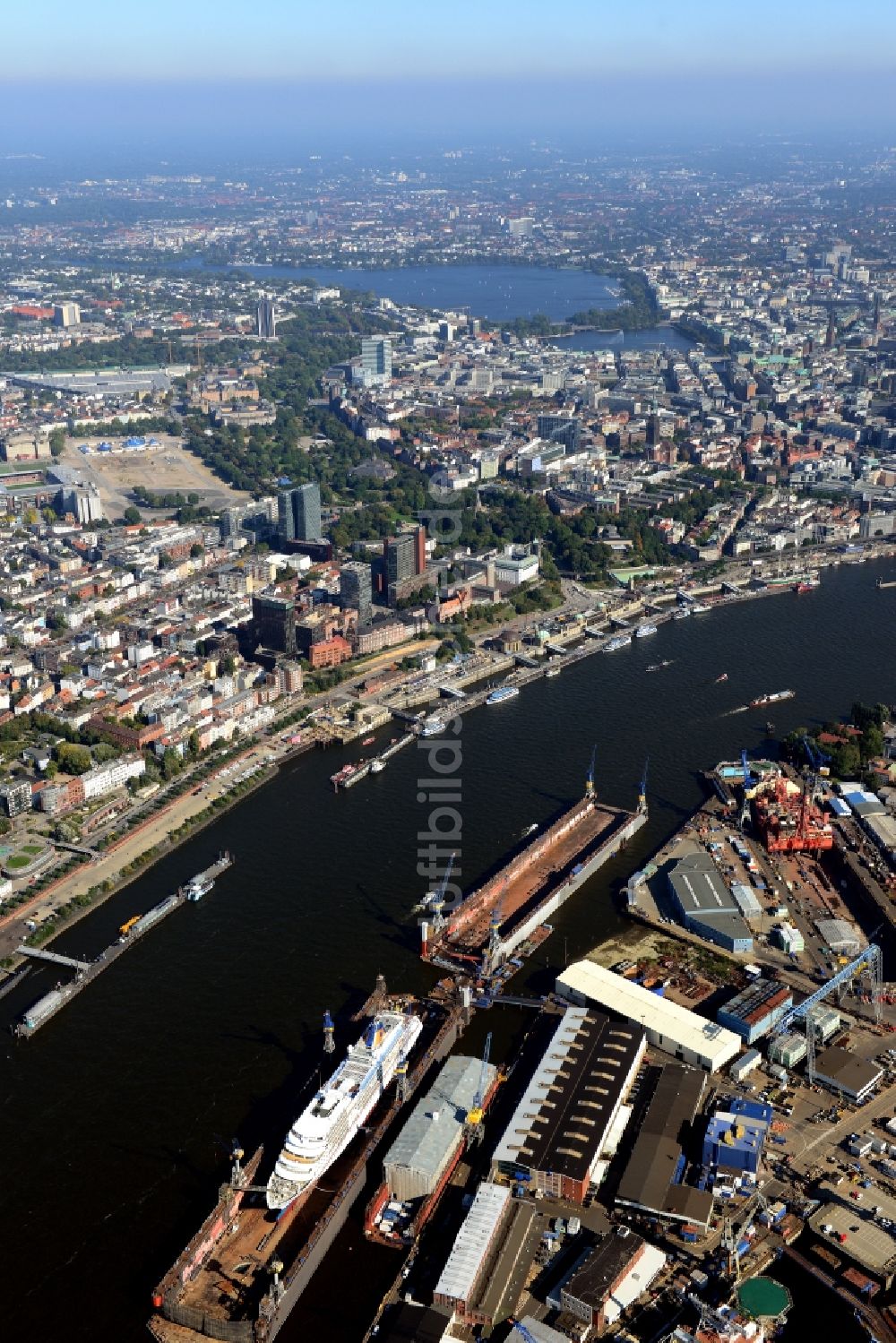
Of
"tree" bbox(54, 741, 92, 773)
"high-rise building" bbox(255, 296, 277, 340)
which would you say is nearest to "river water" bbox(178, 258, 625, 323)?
"high-rise building" bbox(255, 296, 277, 340)

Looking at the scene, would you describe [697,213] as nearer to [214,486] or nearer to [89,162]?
[214,486]

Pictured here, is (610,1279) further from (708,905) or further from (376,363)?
(376,363)

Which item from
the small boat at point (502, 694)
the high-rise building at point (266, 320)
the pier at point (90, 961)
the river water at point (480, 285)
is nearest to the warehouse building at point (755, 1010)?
the pier at point (90, 961)

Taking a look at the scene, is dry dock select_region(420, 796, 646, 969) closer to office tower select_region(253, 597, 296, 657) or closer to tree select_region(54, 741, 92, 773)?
tree select_region(54, 741, 92, 773)

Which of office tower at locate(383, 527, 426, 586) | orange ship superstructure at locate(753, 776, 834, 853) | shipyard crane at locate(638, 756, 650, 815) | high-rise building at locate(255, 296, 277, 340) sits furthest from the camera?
high-rise building at locate(255, 296, 277, 340)

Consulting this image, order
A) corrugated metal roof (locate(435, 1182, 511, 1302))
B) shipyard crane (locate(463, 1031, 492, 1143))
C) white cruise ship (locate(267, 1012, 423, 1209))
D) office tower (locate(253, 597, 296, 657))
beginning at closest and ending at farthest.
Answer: corrugated metal roof (locate(435, 1182, 511, 1302)) → white cruise ship (locate(267, 1012, 423, 1209)) → shipyard crane (locate(463, 1031, 492, 1143)) → office tower (locate(253, 597, 296, 657))

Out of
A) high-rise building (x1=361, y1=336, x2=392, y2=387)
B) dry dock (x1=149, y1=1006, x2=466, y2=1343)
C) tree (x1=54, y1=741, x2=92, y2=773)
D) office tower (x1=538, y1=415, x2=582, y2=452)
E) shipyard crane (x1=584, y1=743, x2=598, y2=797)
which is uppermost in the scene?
high-rise building (x1=361, y1=336, x2=392, y2=387)

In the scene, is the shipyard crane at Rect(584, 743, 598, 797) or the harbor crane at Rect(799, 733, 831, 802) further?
the harbor crane at Rect(799, 733, 831, 802)
